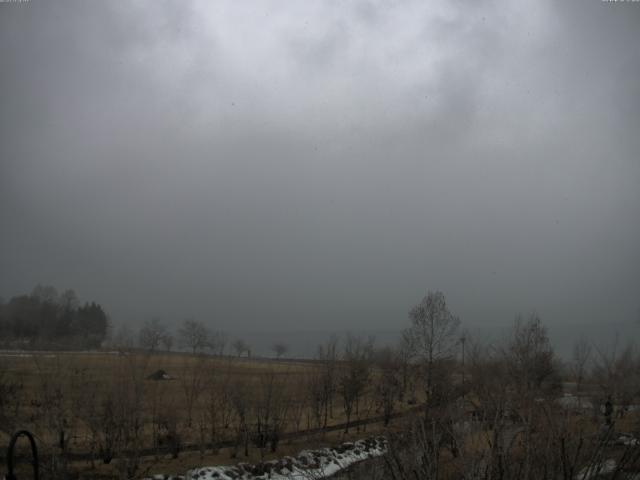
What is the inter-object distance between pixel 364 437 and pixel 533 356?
15916mm

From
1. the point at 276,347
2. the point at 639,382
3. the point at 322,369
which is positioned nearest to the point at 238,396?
the point at 322,369

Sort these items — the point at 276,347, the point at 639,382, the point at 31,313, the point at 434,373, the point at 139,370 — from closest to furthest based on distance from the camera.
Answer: the point at 139,370, the point at 639,382, the point at 434,373, the point at 31,313, the point at 276,347

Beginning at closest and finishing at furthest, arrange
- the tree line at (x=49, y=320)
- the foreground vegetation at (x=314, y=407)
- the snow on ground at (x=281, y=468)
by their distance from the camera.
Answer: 1. the foreground vegetation at (x=314, y=407)
2. the snow on ground at (x=281, y=468)
3. the tree line at (x=49, y=320)

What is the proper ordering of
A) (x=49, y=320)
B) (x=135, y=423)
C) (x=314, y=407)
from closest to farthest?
1. (x=135, y=423)
2. (x=314, y=407)
3. (x=49, y=320)

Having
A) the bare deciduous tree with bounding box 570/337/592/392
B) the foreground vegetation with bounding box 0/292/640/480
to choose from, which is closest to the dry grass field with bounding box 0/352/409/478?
the foreground vegetation with bounding box 0/292/640/480

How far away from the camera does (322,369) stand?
40375mm

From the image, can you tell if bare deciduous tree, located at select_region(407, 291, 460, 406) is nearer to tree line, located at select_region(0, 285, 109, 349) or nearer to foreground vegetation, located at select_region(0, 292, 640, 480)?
foreground vegetation, located at select_region(0, 292, 640, 480)

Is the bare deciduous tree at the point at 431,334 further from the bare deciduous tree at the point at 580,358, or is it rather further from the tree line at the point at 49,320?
the tree line at the point at 49,320

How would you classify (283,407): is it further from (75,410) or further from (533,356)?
(533,356)

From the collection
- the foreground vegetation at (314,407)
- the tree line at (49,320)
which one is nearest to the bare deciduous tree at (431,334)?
the foreground vegetation at (314,407)

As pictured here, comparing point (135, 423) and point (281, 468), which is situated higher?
point (135, 423)

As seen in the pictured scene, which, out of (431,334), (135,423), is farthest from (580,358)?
(135,423)

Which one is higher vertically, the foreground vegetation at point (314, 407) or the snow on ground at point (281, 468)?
the foreground vegetation at point (314, 407)

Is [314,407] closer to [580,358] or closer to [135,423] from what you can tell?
[135,423]
